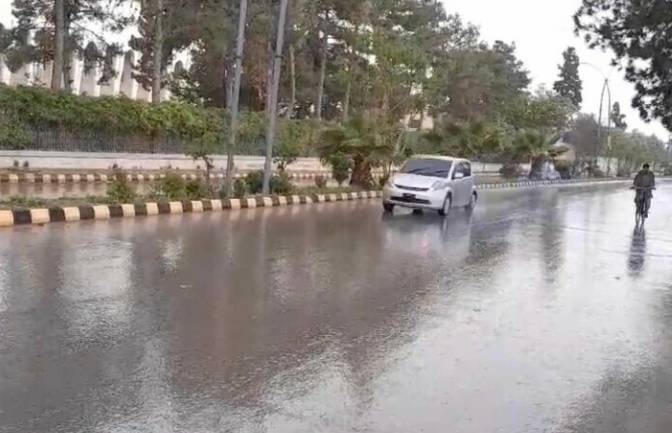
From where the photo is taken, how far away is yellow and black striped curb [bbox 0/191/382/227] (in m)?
14.0

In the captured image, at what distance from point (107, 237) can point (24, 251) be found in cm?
213

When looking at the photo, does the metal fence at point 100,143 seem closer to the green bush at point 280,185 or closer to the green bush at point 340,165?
the green bush at point 280,185

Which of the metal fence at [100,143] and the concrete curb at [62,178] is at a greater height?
the metal fence at [100,143]

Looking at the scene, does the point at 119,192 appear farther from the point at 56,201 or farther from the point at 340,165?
the point at 340,165

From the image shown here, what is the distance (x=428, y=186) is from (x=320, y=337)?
14.6m

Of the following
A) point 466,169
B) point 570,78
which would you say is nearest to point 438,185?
point 466,169

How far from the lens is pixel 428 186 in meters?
21.0

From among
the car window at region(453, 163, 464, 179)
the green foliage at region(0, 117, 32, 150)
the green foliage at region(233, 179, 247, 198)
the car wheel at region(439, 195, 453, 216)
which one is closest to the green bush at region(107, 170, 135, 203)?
the green foliage at region(233, 179, 247, 198)

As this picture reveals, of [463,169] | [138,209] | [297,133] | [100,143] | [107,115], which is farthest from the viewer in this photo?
[297,133]

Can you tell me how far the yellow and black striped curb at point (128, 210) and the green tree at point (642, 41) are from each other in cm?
1187

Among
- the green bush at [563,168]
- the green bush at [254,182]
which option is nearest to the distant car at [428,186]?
the green bush at [254,182]

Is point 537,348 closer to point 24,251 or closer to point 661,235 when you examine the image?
point 24,251

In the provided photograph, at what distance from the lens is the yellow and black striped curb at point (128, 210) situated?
46.0ft

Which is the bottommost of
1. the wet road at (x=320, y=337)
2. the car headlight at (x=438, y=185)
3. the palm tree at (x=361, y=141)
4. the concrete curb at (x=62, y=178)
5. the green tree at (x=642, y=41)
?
the wet road at (x=320, y=337)
